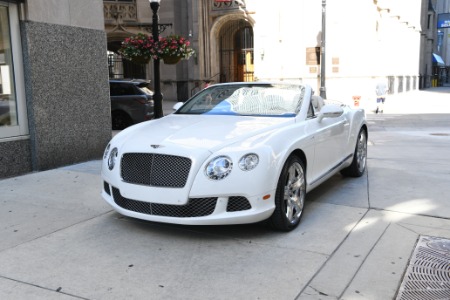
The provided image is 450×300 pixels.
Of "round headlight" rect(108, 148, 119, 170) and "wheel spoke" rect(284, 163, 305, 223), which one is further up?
"round headlight" rect(108, 148, 119, 170)

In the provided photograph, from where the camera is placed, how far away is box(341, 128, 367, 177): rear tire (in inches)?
283

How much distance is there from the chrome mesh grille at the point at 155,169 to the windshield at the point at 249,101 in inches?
59.3

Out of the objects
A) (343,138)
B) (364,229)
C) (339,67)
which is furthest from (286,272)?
(339,67)

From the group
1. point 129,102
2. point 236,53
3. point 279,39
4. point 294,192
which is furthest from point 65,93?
point 236,53

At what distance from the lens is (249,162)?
435cm

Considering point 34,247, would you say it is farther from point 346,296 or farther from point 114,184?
point 346,296

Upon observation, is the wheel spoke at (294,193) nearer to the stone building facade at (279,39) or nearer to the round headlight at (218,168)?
the round headlight at (218,168)

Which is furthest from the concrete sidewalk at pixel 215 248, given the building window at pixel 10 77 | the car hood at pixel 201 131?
the building window at pixel 10 77

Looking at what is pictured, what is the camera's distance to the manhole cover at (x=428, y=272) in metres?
3.49

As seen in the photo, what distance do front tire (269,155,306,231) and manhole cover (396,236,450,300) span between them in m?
1.18

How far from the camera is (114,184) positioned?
15.7 ft

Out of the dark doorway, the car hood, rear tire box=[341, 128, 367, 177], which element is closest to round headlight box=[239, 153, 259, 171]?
the car hood

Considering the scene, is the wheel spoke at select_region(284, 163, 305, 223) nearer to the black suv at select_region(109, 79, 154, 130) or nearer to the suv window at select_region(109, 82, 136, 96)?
the black suv at select_region(109, 79, 154, 130)

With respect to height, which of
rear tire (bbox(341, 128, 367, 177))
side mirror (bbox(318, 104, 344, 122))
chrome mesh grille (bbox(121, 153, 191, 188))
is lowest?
rear tire (bbox(341, 128, 367, 177))
